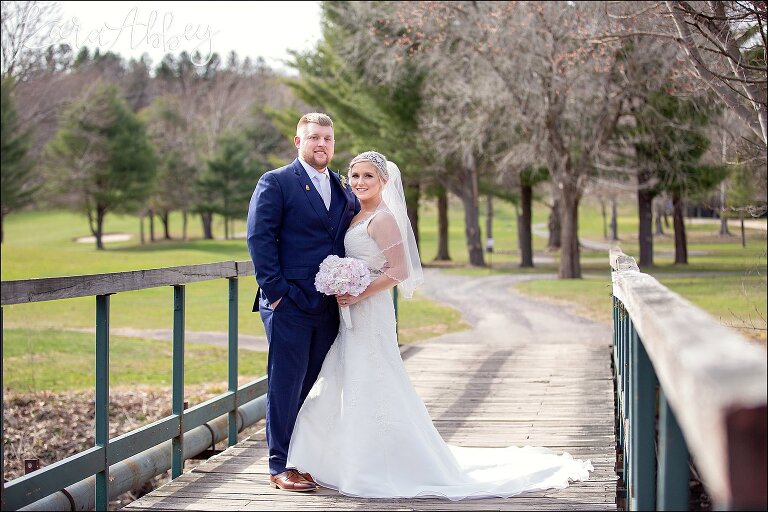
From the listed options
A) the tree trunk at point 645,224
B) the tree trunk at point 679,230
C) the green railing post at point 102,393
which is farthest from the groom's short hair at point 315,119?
the tree trunk at point 679,230

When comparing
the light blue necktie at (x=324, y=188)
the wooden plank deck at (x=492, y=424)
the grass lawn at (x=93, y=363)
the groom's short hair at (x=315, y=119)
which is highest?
the groom's short hair at (x=315, y=119)

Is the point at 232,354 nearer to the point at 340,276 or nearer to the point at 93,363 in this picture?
the point at 340,276

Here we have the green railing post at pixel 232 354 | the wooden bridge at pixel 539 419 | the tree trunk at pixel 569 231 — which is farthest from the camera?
the tree trunk at pixel 569 231

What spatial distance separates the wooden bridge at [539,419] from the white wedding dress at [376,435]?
5.2 inches

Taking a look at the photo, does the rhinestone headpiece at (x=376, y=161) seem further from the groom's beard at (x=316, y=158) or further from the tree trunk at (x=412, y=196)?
the tree trunk at (x=412, y=196)

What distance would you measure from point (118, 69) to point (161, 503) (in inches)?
3503

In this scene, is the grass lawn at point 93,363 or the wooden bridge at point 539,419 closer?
the wooden bridge at point 539,419

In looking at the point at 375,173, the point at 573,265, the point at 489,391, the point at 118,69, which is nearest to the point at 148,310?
the point at 573,265

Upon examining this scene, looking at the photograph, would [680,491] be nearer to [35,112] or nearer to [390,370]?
[390,370]

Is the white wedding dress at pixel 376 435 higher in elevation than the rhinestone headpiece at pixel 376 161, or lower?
lower

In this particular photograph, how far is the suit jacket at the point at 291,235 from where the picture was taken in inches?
214

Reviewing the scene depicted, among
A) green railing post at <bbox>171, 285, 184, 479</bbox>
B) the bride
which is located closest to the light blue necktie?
the bride

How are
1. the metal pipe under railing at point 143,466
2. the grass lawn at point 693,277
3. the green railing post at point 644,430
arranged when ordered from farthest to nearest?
1. the grass lawn at point 693,277
2. the metal pipe under railing at point 143,466
3. the green railing post at point 644,430

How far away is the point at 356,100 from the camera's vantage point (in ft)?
117
